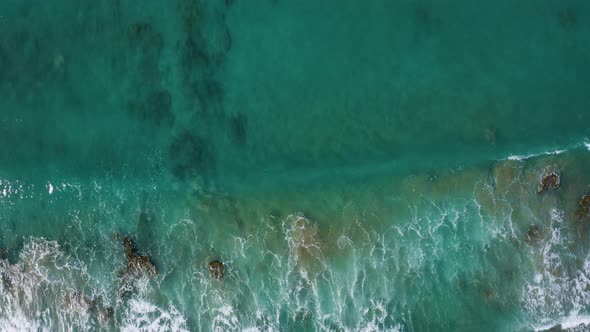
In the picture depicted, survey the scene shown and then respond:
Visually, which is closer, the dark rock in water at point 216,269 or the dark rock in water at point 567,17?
the dark rock in water at point 567,17

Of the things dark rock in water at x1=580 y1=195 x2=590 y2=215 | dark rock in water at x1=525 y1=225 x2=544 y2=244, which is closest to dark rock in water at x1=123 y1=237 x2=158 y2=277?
dark rock in water at x1=525 y1=225 x2=544 y2=244

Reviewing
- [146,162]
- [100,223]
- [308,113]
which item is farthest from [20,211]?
[308,113]

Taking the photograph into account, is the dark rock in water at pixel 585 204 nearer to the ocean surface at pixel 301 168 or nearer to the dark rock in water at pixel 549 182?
the ocean surface at pixel 301 168

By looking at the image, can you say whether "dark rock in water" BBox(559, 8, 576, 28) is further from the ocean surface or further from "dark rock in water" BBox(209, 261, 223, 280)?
"dark rock in water" BBox(209, 261, 223, 280)

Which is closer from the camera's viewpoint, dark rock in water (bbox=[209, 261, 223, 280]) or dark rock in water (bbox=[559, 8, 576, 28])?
dark rock in water (bbox=[559, 8, 576, 28])

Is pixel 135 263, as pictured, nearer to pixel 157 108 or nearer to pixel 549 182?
pixel 157 108

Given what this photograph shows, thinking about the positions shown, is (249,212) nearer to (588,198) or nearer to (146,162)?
(146,162)

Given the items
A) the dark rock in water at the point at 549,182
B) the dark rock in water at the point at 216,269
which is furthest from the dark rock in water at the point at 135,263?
the dark rock in water at the point at 549,182
